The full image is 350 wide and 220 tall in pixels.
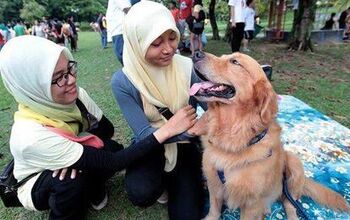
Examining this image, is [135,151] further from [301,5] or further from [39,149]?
[301,5]

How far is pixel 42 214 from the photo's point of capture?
2.44 metres

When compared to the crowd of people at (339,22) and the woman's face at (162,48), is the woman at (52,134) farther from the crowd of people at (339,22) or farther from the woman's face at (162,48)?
the crowd of people at (339,22)

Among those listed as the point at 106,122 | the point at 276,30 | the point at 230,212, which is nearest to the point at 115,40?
the point at 106,122

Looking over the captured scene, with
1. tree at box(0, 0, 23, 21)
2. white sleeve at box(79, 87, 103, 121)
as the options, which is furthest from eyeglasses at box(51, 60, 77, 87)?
tree at box(0, 0, 23, 21)

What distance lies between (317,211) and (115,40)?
11.3 ft

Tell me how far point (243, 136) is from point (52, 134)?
1207 millimetres

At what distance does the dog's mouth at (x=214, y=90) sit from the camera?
199 cm

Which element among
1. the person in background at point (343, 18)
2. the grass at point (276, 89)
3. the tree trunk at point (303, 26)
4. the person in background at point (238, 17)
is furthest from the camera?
the person in background at point (343, 18)

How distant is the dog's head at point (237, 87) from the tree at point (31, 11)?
49346mm

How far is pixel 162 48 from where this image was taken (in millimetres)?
2023

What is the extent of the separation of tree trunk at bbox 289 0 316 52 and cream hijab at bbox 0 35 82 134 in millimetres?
8647

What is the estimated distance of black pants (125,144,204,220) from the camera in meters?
2.23

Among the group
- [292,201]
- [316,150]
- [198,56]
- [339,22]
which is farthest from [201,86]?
[339,22]

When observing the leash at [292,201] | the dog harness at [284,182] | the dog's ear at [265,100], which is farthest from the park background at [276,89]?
the dog's ear at [265,100]
